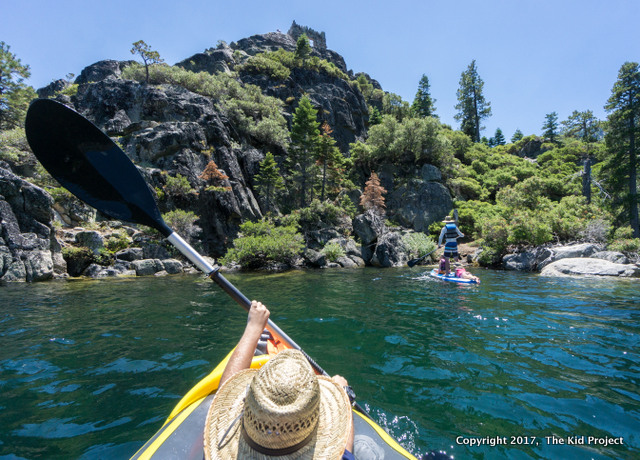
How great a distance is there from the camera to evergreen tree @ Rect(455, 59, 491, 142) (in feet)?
162

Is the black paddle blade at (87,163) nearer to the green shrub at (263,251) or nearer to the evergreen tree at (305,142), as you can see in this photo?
the green shrub at (263,251)

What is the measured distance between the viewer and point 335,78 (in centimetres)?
4575

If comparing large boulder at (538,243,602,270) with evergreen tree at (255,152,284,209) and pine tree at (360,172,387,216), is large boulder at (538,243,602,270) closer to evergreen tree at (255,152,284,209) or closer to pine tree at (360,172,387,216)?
pine tree at (360,172,387,216)

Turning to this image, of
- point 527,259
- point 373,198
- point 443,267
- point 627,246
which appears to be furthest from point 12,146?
point 627,246

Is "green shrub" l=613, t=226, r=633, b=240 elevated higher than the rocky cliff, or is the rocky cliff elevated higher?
the rocky cliff

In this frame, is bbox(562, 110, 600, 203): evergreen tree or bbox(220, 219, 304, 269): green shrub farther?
bbox(562, 110, 600, 203): evergreen tree

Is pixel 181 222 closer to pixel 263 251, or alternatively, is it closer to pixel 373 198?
pixel 263 251

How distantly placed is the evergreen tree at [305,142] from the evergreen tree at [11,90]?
25509 millimetres

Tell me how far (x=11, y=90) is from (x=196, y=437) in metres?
40.3

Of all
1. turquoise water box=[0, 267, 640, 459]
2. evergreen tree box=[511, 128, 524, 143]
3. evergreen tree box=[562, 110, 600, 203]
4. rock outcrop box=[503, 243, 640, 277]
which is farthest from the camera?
evergreen tree box=[511, 128, 524, 143]

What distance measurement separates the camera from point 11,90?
26.2 m

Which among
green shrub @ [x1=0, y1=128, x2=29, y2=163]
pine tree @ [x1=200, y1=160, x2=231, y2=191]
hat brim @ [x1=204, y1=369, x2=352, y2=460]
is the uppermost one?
green shrub @ [x1=0, y1=128, x2=29, y2=163]

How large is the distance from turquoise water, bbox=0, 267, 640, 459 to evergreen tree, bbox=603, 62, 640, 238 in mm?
15102

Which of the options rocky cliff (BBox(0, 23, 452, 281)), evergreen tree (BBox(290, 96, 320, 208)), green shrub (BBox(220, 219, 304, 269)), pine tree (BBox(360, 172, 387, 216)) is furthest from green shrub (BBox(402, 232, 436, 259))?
evergreen tree (BBox(290, 96, 320, 208))
